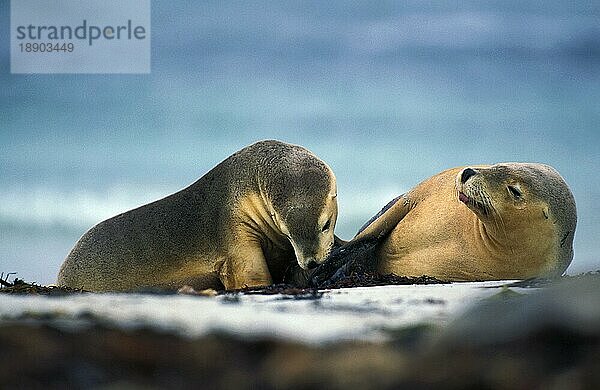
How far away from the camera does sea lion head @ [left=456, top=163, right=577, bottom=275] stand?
11.4ft

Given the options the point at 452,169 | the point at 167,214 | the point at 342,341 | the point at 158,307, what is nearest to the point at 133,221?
the point at 167,214

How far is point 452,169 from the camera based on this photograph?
4.49 m

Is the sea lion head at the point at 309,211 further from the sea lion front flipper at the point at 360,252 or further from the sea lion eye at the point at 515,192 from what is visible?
the sea lion eye at the point at 515,192

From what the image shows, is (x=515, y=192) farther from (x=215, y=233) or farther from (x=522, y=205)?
(x=215, y=233)

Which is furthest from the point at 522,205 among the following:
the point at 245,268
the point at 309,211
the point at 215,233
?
the point at 215,233

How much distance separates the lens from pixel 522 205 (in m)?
3.51

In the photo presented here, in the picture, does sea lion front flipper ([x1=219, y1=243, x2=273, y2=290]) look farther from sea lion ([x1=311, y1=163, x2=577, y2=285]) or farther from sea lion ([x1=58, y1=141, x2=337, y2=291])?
sea lion ([x1=311, y1=163, x2=577, y2=285])

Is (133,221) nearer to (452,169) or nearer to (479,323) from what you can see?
(452,169)

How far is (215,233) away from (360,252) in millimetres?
758

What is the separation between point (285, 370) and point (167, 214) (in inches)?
130

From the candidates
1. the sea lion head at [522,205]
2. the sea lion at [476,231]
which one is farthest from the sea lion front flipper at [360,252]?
the sea lion head at [522,205]

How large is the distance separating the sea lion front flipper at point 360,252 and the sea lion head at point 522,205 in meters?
0.75

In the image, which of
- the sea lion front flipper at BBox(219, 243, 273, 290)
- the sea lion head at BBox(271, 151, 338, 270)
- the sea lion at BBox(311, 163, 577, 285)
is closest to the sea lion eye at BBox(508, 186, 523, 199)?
the sea lion at BBox(311, 163, 577, 285)

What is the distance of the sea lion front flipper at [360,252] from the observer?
3932 millimetres
